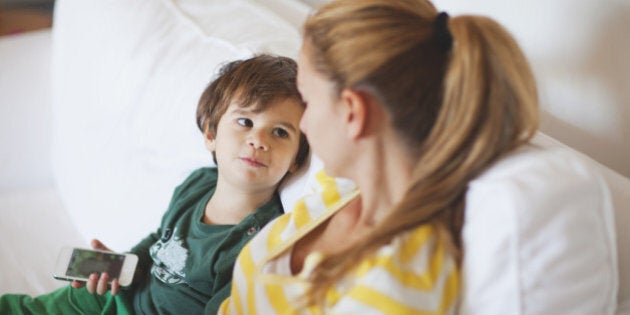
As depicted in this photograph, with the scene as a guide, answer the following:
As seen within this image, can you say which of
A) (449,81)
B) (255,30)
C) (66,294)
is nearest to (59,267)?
(66,294)

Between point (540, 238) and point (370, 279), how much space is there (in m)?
0.17

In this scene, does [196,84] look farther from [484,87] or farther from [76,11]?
[484,87]

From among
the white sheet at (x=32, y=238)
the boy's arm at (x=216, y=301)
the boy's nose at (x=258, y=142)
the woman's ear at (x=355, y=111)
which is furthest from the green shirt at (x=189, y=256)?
the woman's ear at (x=355, y=111)

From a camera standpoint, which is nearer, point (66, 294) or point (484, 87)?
point (484, 87)

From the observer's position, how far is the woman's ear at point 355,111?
69 centimetres

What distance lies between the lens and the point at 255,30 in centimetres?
125

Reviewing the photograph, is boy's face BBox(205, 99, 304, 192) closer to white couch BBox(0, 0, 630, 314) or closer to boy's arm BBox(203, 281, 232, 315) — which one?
white couch BBox(0, 0, 630, 314)

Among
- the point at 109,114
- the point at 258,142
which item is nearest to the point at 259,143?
the point at 258,142

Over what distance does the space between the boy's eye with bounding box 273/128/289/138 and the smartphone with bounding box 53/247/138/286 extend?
1.07 feet

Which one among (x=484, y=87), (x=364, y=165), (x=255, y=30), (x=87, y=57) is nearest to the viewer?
(x=484, y=87)

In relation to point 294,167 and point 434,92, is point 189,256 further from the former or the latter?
point 434,92

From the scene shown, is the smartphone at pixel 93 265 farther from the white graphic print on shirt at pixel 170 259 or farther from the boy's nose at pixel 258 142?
the boy's nose at pixel 258 142

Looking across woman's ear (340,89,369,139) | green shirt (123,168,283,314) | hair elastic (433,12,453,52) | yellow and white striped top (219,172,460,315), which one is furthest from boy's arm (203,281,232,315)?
hair elastic (433,12,453,52)

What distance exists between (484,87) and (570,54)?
350mm
